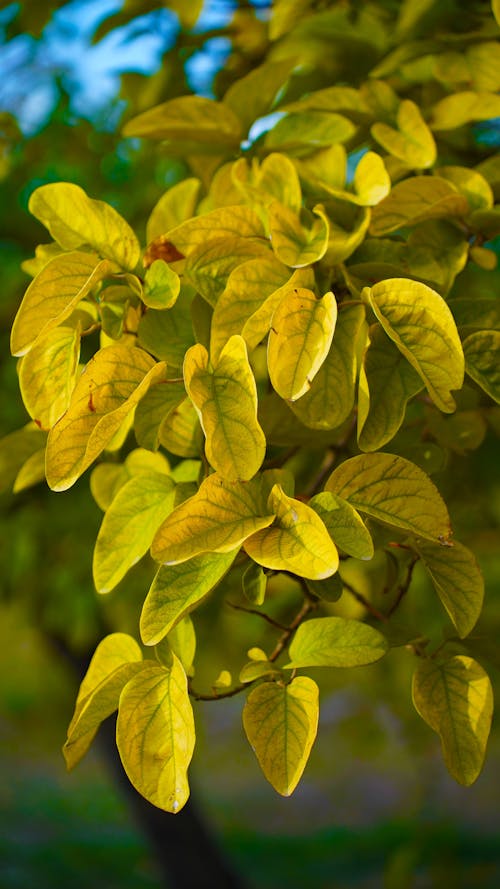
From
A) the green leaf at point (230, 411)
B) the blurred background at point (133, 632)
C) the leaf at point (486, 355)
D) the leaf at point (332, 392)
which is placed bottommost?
the blurred background at point (133, 632)

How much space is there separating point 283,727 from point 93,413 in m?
0.23

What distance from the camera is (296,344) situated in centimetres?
60

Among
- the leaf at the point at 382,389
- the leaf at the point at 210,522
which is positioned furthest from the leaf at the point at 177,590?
the leaf at the point at 382,389

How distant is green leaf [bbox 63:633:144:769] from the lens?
0.65 m

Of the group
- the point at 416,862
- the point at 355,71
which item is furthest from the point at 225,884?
the point at 355,71

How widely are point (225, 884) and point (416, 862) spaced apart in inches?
57.8

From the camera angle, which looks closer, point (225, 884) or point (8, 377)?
point (8, 377)

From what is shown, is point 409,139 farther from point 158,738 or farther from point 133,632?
point 133,632

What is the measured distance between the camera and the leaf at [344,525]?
577 millimetres

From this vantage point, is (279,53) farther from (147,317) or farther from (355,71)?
(147,317)

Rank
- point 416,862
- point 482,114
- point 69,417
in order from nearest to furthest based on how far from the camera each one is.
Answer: point 69,417
point 482,114
point 416,862

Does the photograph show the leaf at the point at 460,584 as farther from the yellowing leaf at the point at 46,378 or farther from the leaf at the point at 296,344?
the yellowing leaf at the point at 46,378

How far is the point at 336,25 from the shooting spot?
3.56 ft

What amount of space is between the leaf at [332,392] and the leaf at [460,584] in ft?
0.39
